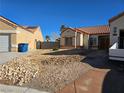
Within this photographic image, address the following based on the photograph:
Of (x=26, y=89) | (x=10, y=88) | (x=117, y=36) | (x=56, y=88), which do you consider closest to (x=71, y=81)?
(x=56, y=88)

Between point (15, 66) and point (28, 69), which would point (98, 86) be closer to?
point (28, 69)

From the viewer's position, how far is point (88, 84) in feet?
33.6

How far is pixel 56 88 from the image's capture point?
9953 millimetres

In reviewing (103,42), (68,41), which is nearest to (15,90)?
(103,42)

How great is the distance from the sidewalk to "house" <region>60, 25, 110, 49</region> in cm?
1926

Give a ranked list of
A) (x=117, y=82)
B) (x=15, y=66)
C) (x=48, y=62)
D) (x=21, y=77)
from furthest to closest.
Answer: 1. (x=48, y=62)
2. (x=15, y=66)
3. (x=21, y=77)
4. (x=117, y=82)

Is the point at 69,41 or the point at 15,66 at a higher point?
the point at 69,41

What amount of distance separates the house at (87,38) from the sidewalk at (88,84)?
19.3 meters

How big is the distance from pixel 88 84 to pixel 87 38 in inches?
879

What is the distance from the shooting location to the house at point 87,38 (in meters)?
Answer: 30.9

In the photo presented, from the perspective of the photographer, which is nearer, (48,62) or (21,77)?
(21,77)

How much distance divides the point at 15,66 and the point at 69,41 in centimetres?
2146

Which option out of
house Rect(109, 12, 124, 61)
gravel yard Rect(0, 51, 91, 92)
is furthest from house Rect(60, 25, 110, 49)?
gravel yard Rect(0, 51, 91, 92)

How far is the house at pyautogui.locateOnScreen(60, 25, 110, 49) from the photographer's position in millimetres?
30859
